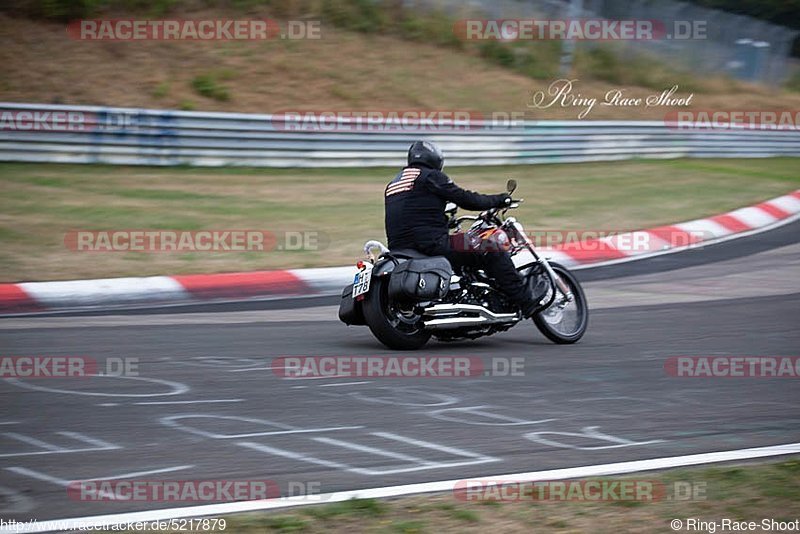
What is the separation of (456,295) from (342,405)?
6.74 feet

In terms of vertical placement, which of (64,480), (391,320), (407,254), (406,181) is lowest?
(64,480)

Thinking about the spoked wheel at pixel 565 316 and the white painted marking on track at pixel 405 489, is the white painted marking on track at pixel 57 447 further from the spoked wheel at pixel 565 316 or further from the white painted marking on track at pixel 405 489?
the spoked wheel at pixel 565 316

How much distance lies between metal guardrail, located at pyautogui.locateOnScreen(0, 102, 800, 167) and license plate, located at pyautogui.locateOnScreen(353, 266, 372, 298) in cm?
992

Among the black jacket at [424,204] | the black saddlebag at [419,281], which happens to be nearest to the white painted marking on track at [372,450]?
the black saddlebag at [419,281]

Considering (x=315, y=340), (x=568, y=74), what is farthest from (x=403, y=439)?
(x=568, y=74)

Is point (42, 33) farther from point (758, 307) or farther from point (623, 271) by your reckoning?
point (758, 307)

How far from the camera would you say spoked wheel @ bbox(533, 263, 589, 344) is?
8.99m

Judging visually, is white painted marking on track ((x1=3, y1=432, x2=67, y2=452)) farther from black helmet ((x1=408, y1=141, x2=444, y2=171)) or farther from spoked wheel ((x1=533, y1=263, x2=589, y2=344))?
spoked wheel ((x1=533, y1=263, x2=589, y2=344))

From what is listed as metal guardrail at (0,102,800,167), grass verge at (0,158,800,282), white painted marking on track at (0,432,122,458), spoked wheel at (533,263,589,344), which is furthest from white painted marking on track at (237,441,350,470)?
metal guardrail at (0,102,800,167)

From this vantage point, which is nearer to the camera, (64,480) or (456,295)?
(64,480)

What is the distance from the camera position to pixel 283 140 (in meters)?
18.8

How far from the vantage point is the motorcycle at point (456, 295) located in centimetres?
834

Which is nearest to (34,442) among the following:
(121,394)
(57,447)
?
(57,447)

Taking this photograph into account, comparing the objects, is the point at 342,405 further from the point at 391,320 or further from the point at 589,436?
the point at 391,320
